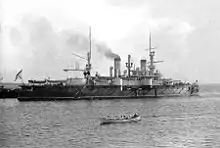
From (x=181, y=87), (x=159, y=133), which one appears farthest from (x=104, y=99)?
(x=159, y=133)

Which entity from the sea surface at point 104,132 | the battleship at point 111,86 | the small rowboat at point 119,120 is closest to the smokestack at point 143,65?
the battleship at point 111,86

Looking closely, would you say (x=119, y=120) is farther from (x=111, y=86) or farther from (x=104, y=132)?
(x=111, y=86)

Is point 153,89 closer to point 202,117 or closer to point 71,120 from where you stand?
point 202,117

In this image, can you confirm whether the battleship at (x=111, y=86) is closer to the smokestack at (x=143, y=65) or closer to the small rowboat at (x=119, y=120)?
the smokestack at (x=143, y=65)

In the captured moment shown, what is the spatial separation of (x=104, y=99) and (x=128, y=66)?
17499 mm

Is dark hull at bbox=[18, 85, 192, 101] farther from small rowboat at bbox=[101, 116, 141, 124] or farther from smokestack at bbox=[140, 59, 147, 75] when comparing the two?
small rowboat at bbox=[101, 116, 141, 124]

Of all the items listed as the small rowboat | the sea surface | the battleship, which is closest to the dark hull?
the battleship

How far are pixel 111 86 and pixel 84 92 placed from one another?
7590mm

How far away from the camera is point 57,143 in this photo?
1736 inches

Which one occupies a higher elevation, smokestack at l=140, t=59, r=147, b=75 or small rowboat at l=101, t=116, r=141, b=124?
smokestack at l=140, t=59, r=147, b=75

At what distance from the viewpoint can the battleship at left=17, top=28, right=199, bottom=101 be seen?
10625 cm

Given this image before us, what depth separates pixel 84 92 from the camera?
10788 centimetres

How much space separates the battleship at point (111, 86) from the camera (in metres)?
106

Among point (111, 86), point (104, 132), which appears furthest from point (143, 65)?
point (104, 132)
